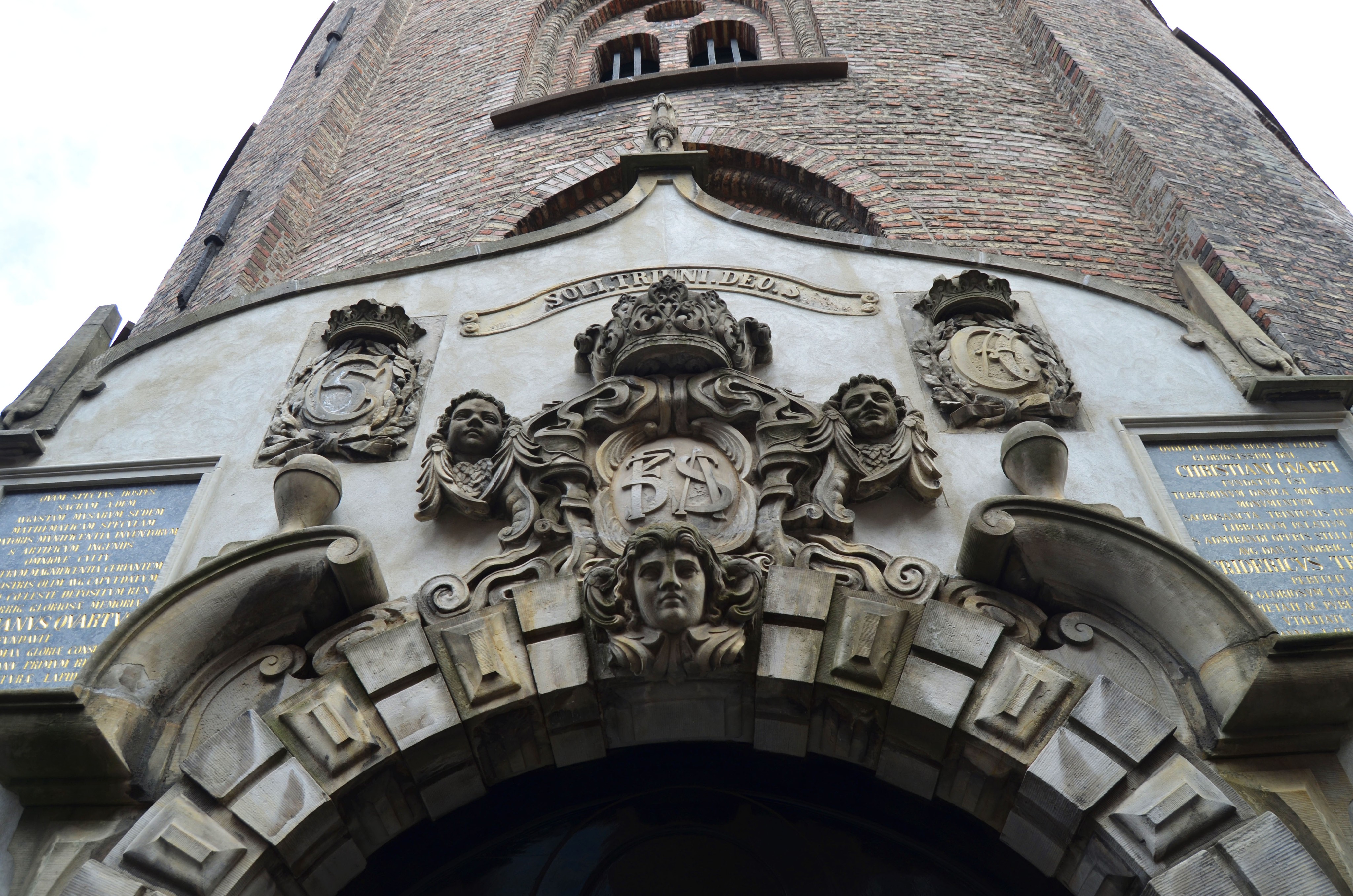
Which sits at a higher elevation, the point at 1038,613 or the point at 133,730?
the point at 1038,613

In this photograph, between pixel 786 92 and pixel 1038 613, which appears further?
pixel 786 92

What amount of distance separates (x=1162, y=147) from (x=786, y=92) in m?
3.22

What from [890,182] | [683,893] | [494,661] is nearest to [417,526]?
[494,661]

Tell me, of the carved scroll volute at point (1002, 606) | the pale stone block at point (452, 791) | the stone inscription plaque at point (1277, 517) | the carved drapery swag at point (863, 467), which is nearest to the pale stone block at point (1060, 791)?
the carved scroll volute at point (1002, 606)

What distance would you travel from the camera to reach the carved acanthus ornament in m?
5.05

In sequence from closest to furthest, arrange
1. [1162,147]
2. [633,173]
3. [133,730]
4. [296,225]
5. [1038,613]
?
1. [133,730]
2. [1038,613]
3. [633,173]
4. [1162,147]
5. [296,225]

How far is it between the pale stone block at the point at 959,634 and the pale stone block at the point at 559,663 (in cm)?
118

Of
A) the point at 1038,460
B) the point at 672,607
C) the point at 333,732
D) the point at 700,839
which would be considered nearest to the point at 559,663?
the point at 672,607

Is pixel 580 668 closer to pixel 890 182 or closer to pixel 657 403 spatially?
pixel 657 403

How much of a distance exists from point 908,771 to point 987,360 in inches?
80.8

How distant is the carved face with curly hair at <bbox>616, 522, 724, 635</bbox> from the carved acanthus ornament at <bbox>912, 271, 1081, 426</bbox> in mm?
1597

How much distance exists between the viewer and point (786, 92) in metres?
10.2

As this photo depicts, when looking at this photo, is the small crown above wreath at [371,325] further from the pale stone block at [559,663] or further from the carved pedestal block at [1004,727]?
the carved pedestal block at [1004,727]

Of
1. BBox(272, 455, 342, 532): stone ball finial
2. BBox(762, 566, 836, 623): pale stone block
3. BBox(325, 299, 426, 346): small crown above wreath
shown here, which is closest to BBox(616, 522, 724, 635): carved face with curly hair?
BBox(762, 566, 836, 623): pale stone block
